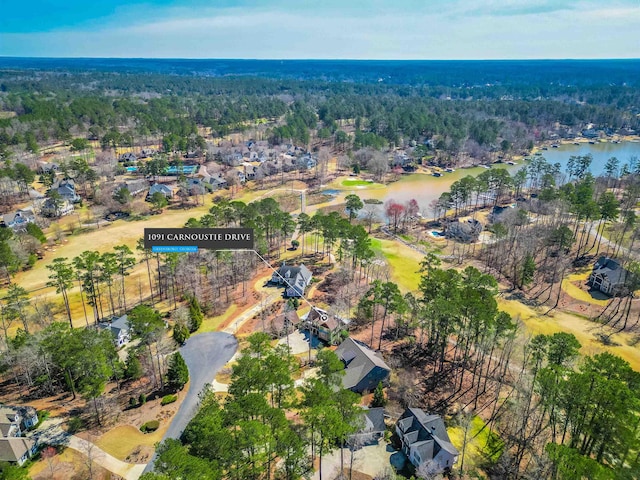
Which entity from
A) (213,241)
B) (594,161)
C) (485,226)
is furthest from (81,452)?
(594,161)

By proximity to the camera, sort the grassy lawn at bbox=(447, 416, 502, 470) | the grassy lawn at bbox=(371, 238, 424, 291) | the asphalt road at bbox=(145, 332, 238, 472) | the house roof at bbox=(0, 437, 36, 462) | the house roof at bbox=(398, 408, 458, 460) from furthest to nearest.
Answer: the grassy lawn at bbox=(371, 238, 424, 291) < the asphalt road at bbox=(145, 332, 238, 472) < the grassy lawn at bbox=(447, 416, 502, 470) < the house roof at bbox=(398, 408, 458, 460) < the house roof at bbox=(0, 437, 36, 462)

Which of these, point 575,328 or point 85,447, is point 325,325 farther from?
point 575,328

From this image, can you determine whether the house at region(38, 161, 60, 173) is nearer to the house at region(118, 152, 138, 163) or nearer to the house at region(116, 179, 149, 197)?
the house at region(118, 152, 138, 163)

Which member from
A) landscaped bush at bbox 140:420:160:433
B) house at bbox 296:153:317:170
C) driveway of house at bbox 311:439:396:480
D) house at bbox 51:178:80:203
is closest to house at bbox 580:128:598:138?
house at bbox 296:153:317:170

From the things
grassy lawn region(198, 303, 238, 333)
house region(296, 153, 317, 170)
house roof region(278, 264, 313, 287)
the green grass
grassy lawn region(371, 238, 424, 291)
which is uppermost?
house region(296, 153, 317, 170)

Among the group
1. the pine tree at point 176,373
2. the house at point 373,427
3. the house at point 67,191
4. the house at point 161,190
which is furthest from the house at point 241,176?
the house at point 373,427

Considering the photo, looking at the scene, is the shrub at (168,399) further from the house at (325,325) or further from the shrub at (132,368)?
the house at (325,325)
